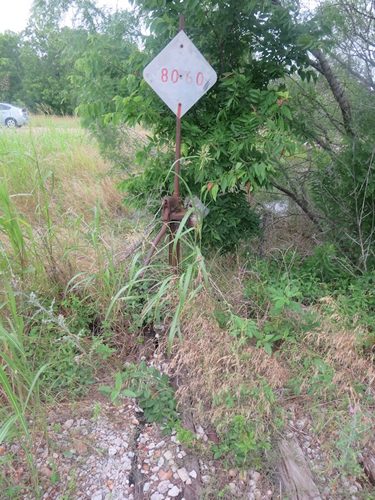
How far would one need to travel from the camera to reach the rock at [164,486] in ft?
5.08

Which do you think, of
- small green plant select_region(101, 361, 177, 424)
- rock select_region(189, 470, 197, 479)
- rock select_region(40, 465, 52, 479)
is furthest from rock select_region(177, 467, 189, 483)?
rock select_region(40, 465, 52, 479)

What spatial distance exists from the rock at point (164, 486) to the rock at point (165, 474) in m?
0.02

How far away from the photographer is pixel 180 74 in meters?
2.23

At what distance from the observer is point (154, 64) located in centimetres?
217

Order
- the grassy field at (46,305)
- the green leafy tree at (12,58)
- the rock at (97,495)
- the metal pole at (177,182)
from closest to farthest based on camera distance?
1. the rock at (97,495)
2. the grassy field at (46,305)
3. the metal pole at (177,182)
4. the green leafy tree at (12,58)

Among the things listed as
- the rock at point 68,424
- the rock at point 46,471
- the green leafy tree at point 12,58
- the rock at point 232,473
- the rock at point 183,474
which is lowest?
the rock at point 46,471

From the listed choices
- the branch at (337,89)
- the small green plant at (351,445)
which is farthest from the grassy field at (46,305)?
the branch at (337,89)

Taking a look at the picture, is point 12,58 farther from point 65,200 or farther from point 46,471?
point 46,471

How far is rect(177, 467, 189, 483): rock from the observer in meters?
1.58

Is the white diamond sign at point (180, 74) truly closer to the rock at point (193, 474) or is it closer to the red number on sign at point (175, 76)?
the red number on sign at point (175, 76)

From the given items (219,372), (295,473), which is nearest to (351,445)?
(295,473)

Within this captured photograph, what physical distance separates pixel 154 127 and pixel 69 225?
38.8 inches

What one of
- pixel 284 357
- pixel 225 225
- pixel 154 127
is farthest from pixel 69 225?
pixel 284 357

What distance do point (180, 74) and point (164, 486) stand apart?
6.98ft
